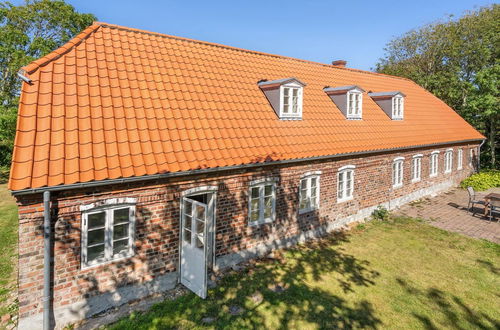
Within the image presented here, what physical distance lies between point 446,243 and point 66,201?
456 inches

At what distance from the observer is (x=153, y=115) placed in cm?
775

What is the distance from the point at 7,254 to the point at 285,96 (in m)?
10.3

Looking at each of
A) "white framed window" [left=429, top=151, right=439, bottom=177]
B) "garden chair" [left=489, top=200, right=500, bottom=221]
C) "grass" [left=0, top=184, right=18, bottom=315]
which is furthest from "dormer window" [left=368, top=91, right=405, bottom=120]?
"grass" [left=0, top=184, right=18, bottom=315]

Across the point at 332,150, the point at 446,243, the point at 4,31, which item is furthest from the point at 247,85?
the point at 4,31

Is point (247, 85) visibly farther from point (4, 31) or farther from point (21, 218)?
point (4, 31)

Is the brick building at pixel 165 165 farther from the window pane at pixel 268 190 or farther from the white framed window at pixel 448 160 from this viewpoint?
the white framed window at pixel 448 160

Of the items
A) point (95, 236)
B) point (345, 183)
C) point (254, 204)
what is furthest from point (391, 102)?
point (95, 236)

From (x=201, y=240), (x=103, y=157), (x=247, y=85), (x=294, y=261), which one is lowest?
(x=294, y=261)

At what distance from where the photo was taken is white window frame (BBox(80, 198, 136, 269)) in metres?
6.06

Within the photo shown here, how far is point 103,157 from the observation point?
632cm

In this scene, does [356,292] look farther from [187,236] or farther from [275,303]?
[187,236]

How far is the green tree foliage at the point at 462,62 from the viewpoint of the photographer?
23.3 meters

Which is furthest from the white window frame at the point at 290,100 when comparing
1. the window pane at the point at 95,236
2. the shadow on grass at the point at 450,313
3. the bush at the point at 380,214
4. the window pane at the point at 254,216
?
the window pane at the point at 95,236

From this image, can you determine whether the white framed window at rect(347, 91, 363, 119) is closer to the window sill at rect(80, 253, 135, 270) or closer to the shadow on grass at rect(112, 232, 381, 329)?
the shadow on grass at rect(112, 232, 381, 329)
